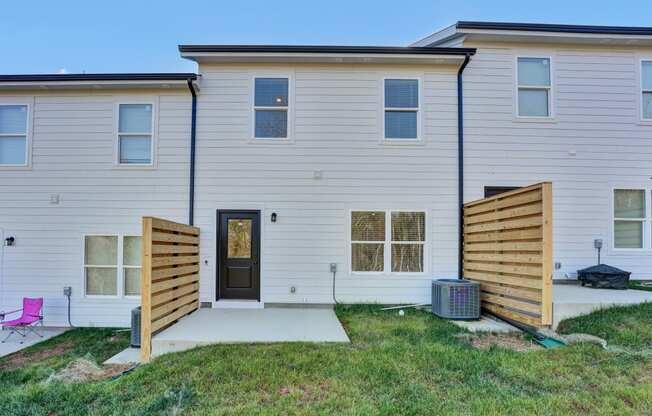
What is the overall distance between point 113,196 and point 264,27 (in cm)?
1116

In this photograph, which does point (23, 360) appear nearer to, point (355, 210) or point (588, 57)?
point (355, 210)

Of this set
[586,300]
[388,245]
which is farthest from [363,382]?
[586,300]

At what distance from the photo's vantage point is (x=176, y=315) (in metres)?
5.78

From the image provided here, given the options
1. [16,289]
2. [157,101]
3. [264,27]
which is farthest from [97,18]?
[16,289]

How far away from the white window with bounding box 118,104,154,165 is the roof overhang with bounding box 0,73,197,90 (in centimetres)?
49

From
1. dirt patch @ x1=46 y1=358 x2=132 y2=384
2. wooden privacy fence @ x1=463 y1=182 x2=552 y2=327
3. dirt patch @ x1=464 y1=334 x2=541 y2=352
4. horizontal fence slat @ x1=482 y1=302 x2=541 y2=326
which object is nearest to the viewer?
dirt patch @ x1=46 y1=358 x2=132 y2=384

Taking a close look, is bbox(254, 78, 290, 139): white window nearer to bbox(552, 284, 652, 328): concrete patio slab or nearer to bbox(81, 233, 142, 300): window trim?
bbox(81, 233, 142, 300): window trim

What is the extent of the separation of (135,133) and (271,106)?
3010mm

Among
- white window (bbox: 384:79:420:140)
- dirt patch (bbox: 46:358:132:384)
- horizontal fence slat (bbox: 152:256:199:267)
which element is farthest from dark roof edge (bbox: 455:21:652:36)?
dirt patch (bbox: 46:358:132:384)

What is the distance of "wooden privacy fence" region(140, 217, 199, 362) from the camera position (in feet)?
15.5

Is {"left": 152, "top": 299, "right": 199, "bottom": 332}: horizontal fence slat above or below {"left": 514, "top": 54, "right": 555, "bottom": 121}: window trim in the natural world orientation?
below

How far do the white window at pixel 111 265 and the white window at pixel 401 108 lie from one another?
19.8 feet

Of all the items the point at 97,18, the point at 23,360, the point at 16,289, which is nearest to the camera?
the point at 23,360

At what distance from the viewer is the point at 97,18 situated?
47.6 feet
